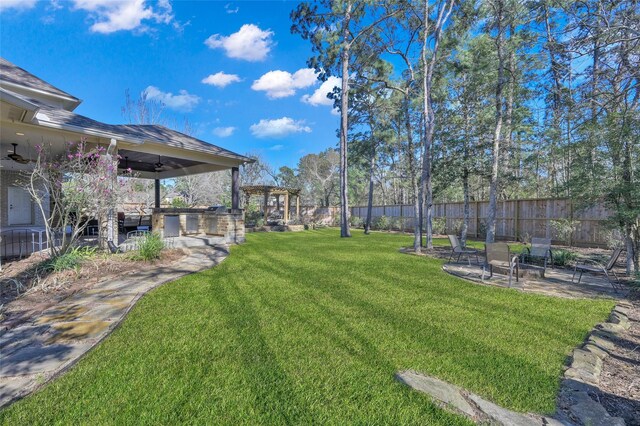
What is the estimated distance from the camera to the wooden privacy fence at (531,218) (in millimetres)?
10828

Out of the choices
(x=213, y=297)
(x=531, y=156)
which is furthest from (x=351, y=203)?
(x=213, y=297)

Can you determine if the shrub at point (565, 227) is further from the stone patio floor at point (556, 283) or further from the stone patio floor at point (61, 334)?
the stone patio floor at point (61, 334)

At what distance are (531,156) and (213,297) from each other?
533 inches

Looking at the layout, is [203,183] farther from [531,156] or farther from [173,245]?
[531,156]

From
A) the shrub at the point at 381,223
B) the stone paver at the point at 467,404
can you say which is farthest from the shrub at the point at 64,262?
the shrub at the point at 381,223

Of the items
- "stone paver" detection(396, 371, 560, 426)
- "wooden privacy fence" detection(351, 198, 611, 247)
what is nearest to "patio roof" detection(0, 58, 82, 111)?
"stone paver" detection(396, 371, 560, 426)

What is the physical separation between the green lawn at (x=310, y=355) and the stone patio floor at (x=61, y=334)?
14 cm

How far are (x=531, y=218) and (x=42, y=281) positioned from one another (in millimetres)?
15823

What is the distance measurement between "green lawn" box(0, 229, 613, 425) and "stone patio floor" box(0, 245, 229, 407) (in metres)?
0.14

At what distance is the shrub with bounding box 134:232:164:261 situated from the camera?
6242 millimetres

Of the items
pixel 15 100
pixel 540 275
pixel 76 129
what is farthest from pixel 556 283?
pixel 76 129

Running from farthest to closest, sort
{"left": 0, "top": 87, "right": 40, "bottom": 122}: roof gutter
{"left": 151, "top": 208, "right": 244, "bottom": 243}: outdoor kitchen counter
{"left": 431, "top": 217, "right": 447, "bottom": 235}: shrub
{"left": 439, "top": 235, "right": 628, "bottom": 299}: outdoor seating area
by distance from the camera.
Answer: {"left": 431, "top": 217, "right": 447, "bottom": 235}: shrub
{"left": 151, "top": 208, "right": 244, "bottom": 243}: outdoor kitchen counter
{"left": 439, "top": 235, "right": 628, "bottom": 299}: outdoor seating area
{"left": 0, "top": 87, "right": 40, "bottom": 122}: roof gutter

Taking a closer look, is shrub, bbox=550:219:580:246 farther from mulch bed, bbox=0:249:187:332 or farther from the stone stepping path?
mulch bed, bbox=0:249:187:332

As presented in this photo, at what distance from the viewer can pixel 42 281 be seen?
→ 4656 mm
